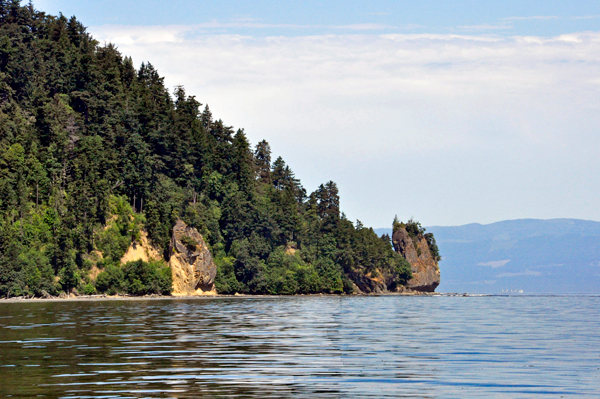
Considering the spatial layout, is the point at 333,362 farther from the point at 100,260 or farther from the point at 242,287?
the point at 242,287

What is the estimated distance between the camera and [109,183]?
138 meters

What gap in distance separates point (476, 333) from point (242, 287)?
118m

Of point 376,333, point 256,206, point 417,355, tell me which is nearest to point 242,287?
point 256,206

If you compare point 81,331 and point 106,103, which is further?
point 106,103

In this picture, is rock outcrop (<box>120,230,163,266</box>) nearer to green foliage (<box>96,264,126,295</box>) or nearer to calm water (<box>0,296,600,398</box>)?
green foliage (<box>96,264,126,295</box>)

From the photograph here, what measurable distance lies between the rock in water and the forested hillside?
8.32 feet

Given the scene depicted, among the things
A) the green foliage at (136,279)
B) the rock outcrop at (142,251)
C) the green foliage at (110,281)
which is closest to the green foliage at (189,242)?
the rock outcrop at (142,251)

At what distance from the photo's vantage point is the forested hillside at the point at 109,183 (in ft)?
395

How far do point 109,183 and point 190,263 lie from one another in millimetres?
23371

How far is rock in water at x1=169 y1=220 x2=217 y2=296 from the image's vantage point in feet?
464

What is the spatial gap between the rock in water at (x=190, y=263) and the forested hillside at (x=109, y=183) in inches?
99.8

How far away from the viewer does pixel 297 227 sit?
194m

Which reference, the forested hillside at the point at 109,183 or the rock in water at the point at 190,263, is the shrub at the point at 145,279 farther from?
the rock in water at the point at 190,263

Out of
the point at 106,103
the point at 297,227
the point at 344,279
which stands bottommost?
the point at 344,279
